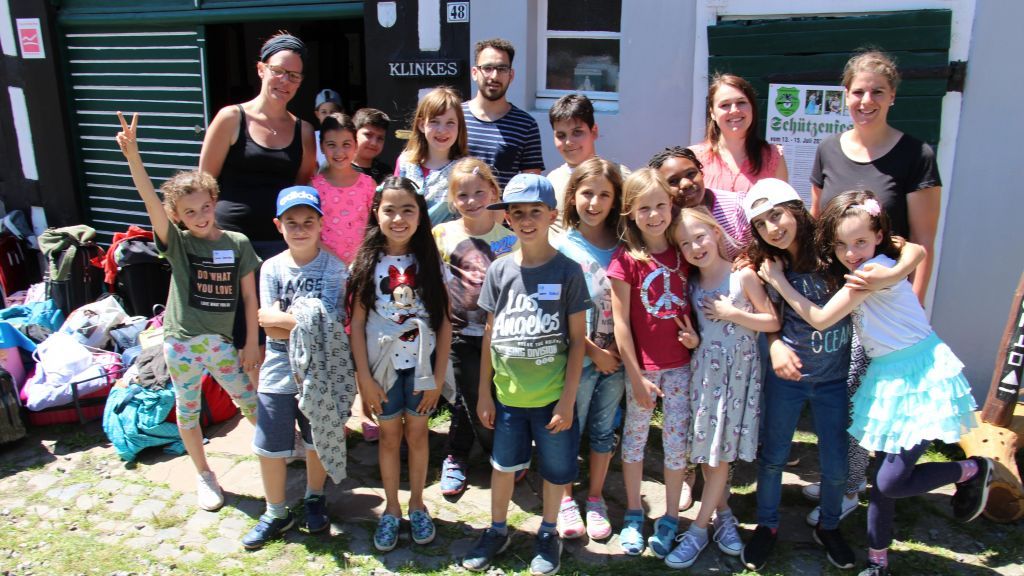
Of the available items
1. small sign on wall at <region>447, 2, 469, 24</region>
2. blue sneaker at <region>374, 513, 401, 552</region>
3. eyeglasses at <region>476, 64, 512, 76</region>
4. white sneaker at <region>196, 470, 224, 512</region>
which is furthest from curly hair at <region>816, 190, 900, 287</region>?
small sign on wall at <region>447, 2, 469, 24</region>

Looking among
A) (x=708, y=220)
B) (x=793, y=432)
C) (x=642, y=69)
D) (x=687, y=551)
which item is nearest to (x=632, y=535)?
(x=687, y=551)

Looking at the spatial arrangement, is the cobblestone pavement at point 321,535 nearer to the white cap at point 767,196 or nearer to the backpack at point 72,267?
the white cap at point 767,196

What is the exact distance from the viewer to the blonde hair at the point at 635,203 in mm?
2799

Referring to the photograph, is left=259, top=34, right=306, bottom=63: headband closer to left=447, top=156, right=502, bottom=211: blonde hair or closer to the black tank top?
the black tank top

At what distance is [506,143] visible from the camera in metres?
3.82

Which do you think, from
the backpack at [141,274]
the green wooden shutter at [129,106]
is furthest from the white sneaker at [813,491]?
the green wooden shutter at [129,106]

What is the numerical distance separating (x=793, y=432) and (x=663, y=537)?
68cm

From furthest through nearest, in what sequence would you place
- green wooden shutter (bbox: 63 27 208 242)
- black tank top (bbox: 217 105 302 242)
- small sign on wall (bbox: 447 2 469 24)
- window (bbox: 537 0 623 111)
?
green wooden shutter (bbox: 63 27 208 242) < small sign on wall (bbox: 447 2 469 24) < window (bbox: 537 0 623 111) < black tank top (bbox: 217 105 302 242)

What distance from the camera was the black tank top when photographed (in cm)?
355

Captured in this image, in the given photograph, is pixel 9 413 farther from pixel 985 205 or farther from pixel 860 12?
pixel 985 205

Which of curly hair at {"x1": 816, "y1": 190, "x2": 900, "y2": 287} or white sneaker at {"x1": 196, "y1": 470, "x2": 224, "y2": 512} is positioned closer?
curly hair at {"x1": 816, "y1": 190, "x2": 900, "y2": 287}

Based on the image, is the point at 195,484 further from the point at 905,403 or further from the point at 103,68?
the point at 103,68

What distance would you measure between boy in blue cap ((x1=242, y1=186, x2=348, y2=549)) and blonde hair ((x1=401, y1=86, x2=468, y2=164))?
0.68m

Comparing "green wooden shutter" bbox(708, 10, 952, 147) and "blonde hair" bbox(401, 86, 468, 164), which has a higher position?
"green wooden shutter" bbox(708, 10, 952, 147)
